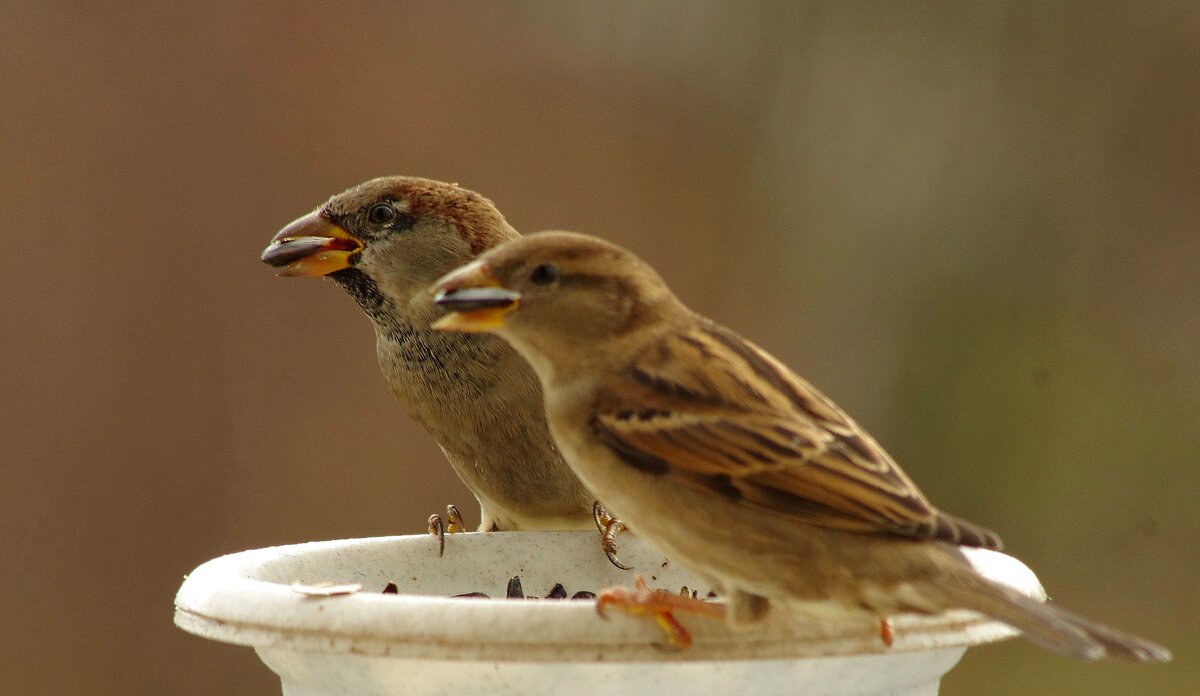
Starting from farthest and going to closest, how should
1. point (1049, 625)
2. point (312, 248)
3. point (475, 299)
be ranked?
point (312, 248) → point (475, 299) → point (1049, 625)

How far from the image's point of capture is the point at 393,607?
1.44 m

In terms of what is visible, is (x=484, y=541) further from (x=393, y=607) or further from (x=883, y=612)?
(x=883, y=612)

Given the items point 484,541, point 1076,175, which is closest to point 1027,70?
point 1076,175

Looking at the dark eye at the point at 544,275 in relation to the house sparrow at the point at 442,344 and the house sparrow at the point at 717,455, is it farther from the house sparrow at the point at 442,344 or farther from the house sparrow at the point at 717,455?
the house sparrow at the point at 442,344

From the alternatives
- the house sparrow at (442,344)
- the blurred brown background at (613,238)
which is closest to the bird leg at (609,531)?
the house sparrow at (442,344)

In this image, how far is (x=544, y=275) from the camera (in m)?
1.63

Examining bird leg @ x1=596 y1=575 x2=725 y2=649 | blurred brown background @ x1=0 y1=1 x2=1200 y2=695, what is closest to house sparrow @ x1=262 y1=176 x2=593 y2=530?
bird leg @ x1=596 y1=575 x2=725 y2=649

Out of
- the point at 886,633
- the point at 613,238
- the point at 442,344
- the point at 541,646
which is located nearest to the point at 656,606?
the point at 541,646

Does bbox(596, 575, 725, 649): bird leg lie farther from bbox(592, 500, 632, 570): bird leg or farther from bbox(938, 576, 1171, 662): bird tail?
bbox(592, 500, 632, 570): bird leg

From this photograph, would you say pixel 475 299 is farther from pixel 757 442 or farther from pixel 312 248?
pixel 312 248

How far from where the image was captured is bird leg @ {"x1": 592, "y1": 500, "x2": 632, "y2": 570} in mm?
2031

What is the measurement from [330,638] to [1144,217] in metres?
4.23

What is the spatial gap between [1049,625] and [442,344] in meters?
1.17

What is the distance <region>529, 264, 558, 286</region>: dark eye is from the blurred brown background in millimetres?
2663
